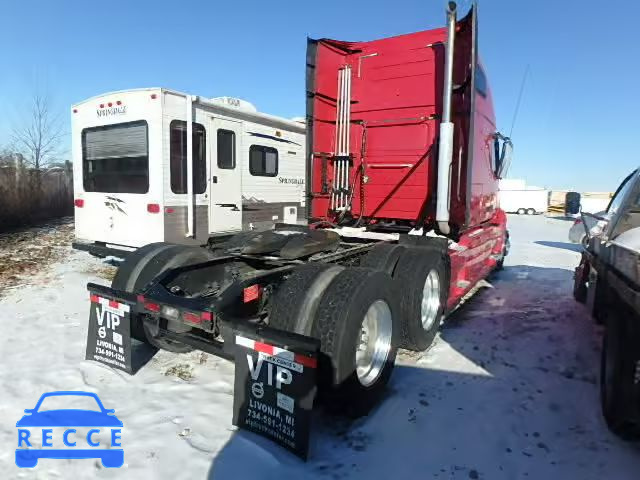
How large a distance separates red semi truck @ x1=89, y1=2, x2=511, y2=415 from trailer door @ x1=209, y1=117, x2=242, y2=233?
56 cm

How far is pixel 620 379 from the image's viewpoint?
8.98 ft

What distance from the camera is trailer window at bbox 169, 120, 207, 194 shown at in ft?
22.6

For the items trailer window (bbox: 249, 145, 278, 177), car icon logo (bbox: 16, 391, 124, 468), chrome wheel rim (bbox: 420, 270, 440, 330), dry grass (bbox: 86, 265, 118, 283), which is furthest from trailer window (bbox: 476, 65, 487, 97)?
dry grass (bbox: 86, 265, 118, 283)

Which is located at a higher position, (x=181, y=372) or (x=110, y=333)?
(x=110, y=333)

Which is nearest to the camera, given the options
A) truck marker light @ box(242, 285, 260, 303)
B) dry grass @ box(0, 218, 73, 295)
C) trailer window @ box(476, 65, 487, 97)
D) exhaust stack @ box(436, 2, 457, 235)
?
truck marker light @ box(242, 285, 260, 303)

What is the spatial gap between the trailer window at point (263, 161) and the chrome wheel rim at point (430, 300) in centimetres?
482

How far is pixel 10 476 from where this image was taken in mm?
2490

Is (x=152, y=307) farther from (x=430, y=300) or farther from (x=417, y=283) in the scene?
(x=430, y=300)

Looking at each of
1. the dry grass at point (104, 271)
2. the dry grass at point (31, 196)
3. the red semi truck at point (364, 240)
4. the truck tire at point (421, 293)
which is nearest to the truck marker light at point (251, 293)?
the red semi truck at point (364, 240)

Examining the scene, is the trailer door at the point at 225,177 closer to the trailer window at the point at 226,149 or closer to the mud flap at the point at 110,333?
the trailer window at the point at 226,149

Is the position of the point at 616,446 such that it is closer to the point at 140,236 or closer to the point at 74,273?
the point at 140,236

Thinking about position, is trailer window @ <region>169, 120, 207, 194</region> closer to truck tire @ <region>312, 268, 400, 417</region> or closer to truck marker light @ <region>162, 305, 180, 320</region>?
truck marker light @ <region>162, 305, 180, 320</region>

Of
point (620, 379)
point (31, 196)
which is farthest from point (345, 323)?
point (31, 196)

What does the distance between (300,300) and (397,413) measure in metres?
1.19
